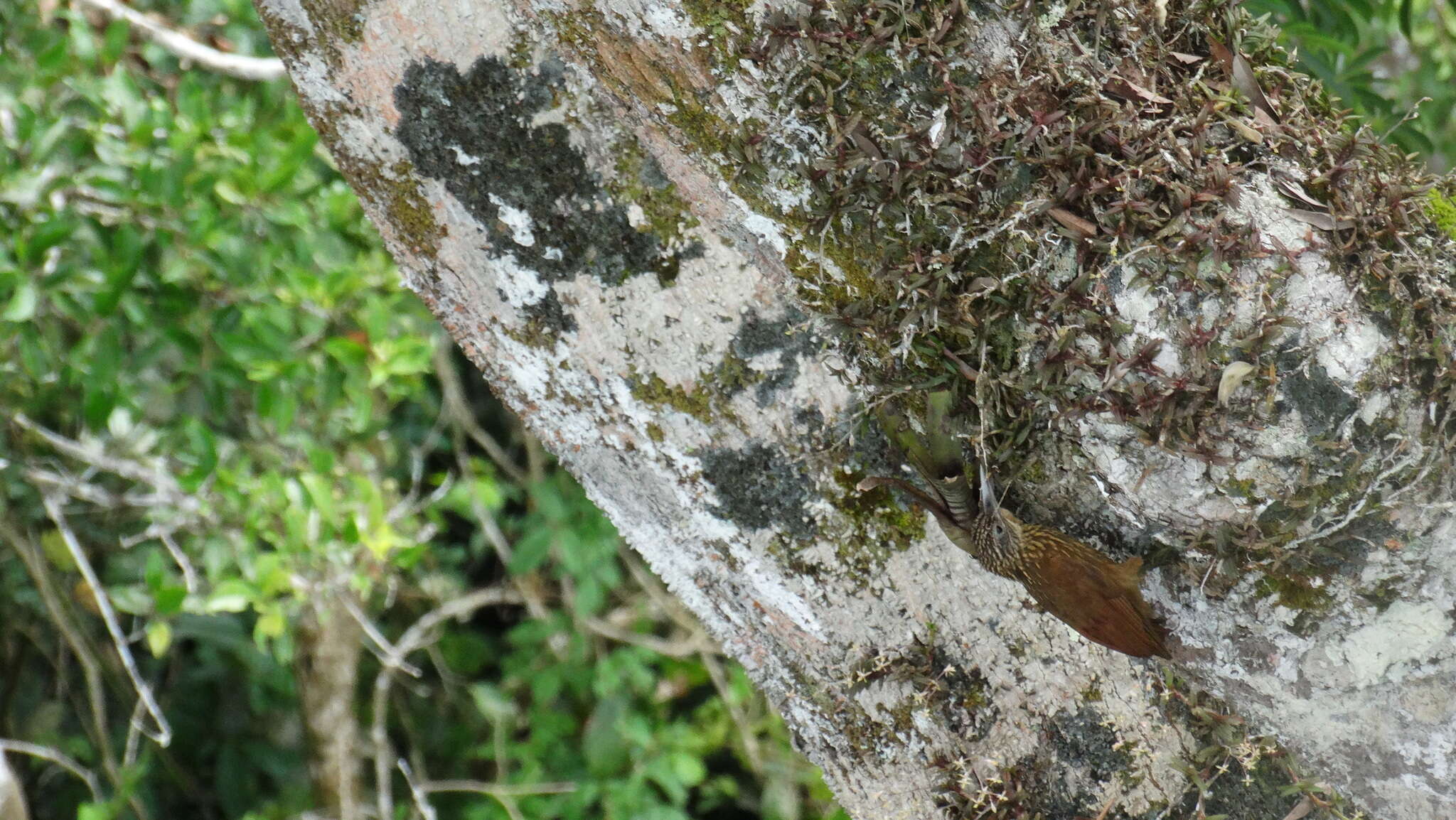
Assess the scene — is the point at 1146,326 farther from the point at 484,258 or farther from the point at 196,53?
the point at 196,53

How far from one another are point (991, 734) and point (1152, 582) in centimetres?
27

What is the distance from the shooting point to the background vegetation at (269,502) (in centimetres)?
199

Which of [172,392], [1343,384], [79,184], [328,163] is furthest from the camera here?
[328,163]

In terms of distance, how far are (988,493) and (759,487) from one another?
256 mm

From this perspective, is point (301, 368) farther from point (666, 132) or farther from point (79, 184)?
point (666, 132)

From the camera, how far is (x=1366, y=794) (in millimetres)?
1006

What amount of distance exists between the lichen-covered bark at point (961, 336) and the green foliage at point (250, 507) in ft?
3.40

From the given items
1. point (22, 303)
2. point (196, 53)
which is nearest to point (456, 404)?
point (196, 53)

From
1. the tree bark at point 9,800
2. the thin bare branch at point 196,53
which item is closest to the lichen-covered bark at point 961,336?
the tree bark at point 9,800

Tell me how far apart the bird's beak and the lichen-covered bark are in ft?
0.10

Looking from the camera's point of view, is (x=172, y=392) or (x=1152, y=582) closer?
(x=1152, y=582)

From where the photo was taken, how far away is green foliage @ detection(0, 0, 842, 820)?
200 centimetres

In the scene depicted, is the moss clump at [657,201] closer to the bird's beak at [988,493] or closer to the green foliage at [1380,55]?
the bird's beak at [988,493]

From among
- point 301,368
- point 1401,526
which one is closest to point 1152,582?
point 1401,526
